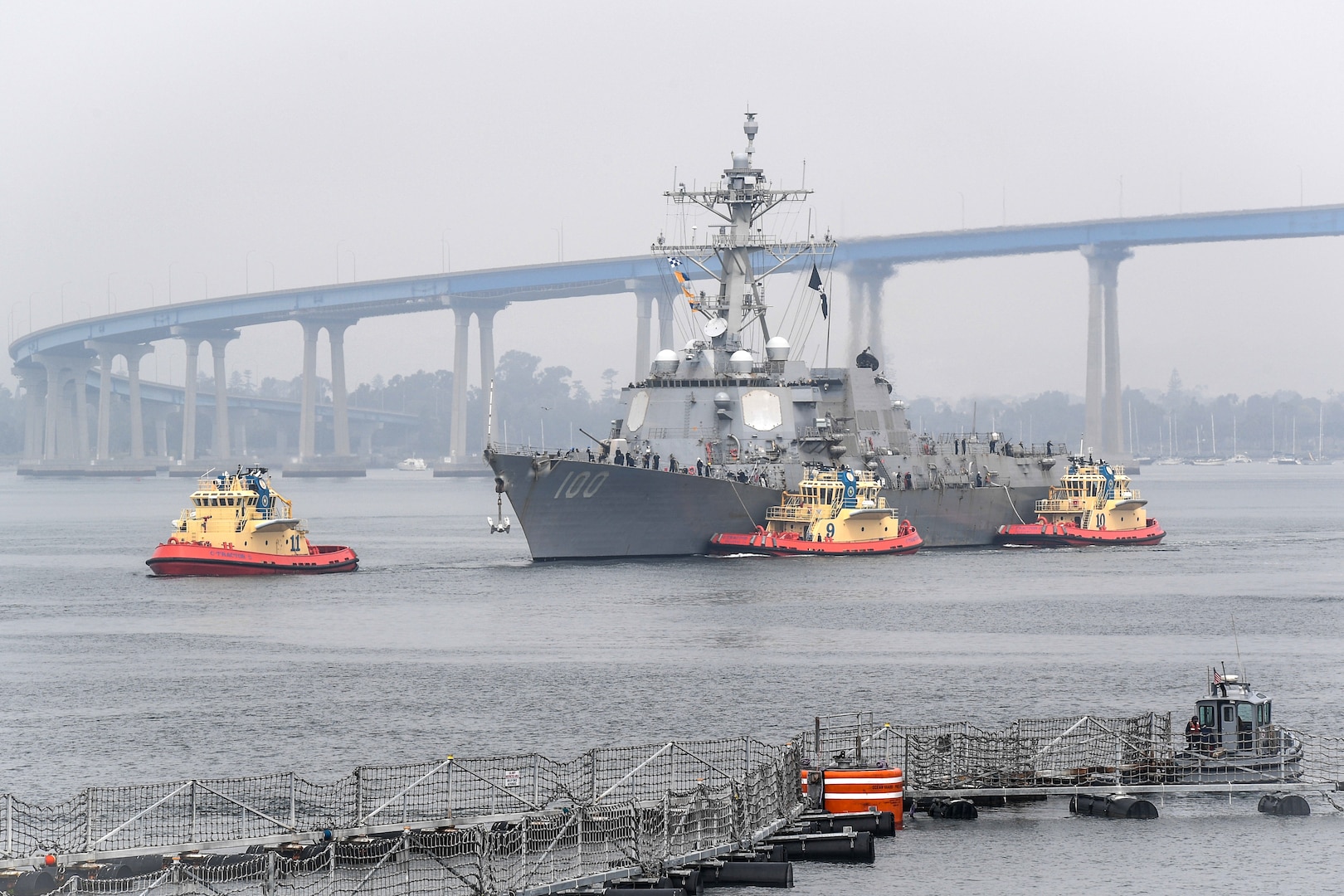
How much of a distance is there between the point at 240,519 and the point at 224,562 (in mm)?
1528

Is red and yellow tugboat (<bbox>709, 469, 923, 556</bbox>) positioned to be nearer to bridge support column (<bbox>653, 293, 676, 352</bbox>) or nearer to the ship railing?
the ship railing

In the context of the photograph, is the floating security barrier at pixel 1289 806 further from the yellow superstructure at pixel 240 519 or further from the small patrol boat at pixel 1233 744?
the yellow superstructure at pixel 240 519

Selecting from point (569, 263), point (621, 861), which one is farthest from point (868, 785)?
point (569, 263)

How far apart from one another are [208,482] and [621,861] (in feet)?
133

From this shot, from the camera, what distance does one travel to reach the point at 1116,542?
76125mm

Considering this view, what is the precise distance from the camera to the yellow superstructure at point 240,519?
194 feet

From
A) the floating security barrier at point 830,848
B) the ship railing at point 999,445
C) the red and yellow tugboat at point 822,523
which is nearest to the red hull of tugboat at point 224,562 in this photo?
the red and yellow tugboat at point 822,523

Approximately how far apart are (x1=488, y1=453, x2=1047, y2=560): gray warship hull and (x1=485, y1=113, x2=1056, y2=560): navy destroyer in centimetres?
6

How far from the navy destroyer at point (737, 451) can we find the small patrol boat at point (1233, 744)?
3460cm

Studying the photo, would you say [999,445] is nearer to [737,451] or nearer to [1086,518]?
[1086,518]

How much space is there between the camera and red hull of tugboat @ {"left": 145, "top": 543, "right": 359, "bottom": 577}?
196 feet

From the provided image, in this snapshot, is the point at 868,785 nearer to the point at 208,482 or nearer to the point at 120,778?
the point at 120,778

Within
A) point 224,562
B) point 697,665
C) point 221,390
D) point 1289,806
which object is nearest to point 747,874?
point 1289,806

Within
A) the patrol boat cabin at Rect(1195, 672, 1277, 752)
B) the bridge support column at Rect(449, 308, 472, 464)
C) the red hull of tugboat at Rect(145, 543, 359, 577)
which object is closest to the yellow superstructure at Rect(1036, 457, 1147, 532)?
the red hull of tugboat at Rect(145, 543, 359, 577)
